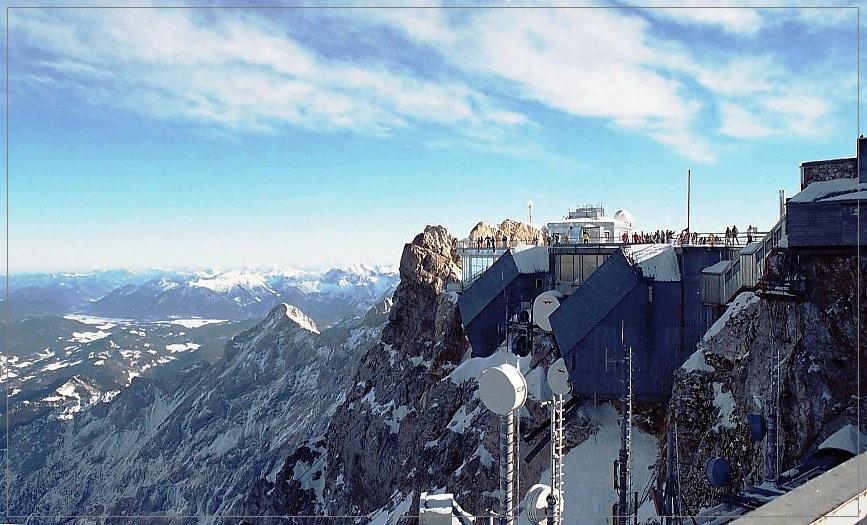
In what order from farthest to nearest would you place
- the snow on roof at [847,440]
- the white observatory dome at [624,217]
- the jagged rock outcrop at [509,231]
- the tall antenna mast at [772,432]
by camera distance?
the jagged rock outcrop at [509,231] → the white observatory dome at [624,217] → the tall antenna mast at [772,432] → the snow on roof at [847,440]

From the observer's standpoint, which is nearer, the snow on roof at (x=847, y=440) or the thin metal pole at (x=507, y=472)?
the thin metal pole at (x=507, y=472)

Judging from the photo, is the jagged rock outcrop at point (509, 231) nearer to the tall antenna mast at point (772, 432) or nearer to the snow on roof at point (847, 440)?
the tall antenna mast at point (772, 432)

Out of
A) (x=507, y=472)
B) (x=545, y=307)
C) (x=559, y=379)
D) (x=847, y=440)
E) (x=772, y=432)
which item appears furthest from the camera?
(x=545, y=307)

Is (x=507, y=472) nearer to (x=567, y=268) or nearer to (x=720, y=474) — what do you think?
(x=720, y=474)

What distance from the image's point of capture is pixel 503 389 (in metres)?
7.95

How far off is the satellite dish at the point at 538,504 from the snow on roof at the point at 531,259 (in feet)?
76.6

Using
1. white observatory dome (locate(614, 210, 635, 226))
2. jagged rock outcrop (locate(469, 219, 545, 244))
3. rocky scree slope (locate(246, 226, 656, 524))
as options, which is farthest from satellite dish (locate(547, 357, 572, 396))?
jagged rock outcrop (locate(469, 219, 545, 244))

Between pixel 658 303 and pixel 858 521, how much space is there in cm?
1863

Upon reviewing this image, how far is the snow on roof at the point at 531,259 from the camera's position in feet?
106

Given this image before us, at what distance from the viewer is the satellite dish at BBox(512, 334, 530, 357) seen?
31.6 m

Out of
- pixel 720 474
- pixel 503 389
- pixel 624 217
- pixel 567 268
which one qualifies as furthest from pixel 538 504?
pixel 624 217

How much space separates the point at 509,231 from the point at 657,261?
3459 centimetres

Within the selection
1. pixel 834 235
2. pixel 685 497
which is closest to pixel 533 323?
pixel 685 497

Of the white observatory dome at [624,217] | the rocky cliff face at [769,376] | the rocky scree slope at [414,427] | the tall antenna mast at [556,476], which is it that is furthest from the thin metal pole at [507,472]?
the white observatory dome at [624,217]
